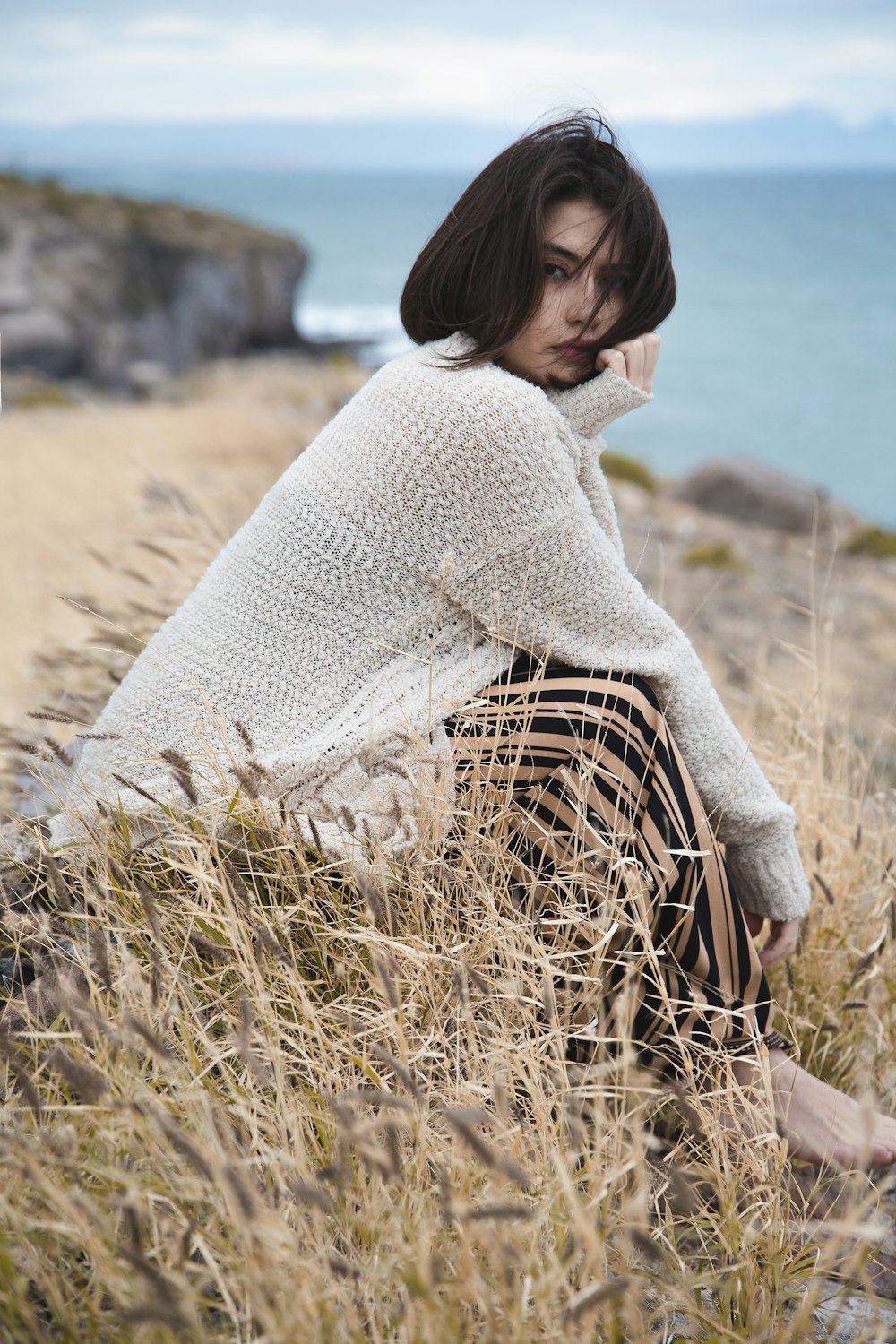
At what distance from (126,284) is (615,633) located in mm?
22579

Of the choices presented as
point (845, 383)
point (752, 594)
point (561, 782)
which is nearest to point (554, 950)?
point (561, 782)

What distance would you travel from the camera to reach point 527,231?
1.92 m

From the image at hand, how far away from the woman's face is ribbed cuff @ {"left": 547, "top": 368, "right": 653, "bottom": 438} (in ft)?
0.22

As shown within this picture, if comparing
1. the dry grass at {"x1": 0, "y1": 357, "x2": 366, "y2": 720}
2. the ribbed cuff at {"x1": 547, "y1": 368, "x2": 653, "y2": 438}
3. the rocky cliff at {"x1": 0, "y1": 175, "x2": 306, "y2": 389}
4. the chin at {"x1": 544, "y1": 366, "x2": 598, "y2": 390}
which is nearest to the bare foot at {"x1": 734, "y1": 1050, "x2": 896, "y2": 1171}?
the ribbed cuff at {"x1": 547, "y1": 368, "x2": 653, "y2": 438}

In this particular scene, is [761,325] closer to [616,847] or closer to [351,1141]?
[616,847]

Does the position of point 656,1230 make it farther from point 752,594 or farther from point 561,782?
point 752,594

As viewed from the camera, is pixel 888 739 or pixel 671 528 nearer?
pixel 888 739

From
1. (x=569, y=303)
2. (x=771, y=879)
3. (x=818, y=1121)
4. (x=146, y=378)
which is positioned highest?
(x=569, y=303)

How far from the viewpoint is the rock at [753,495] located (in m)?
11.0

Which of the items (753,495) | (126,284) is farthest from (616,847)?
(126,284)

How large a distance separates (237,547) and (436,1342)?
129 cm

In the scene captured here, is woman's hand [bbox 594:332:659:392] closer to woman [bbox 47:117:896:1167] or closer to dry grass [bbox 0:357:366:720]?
woman [bbox 47:117:896:1167]

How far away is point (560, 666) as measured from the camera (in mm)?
1927

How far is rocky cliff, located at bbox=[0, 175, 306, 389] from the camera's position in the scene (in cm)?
1980
